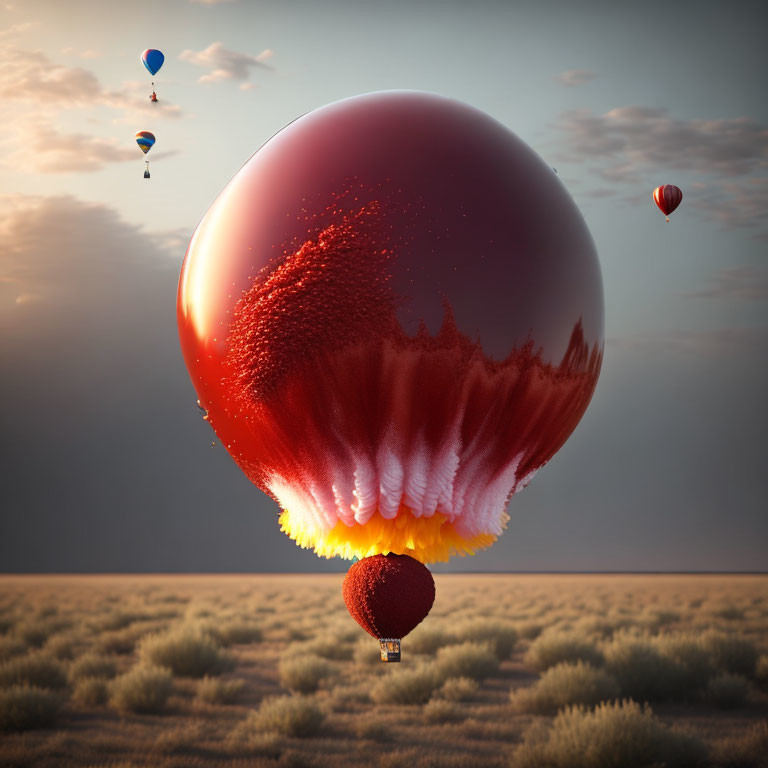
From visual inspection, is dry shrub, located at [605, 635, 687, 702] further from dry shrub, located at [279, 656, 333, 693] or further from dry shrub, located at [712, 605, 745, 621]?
dry shrub, located at [712, 605, 745, 621]

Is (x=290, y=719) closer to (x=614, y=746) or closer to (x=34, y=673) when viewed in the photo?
(x=614, y=746)

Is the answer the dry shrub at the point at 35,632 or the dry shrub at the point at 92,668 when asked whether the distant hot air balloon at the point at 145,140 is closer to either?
the dry shrub at the point at 92,668

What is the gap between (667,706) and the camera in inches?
698

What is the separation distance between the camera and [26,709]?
15.7 metres

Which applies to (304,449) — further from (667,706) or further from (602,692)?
(667,706)

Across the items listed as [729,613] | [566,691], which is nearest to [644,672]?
[566,691]

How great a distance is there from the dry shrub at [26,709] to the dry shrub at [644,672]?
12.3 meters

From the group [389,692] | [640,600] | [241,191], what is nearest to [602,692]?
[389,692]

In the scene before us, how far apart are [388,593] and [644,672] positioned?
54.5 ft

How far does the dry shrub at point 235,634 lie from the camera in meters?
25.7

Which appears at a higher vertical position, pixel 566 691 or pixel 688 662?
pixel 688 662

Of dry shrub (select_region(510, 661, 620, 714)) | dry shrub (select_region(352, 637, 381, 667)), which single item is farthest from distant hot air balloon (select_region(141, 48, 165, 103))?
dry shrub (select_region(352, 637, 381, 667))

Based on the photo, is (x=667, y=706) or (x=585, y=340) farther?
(x=667, y=706)

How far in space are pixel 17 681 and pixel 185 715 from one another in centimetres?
427
